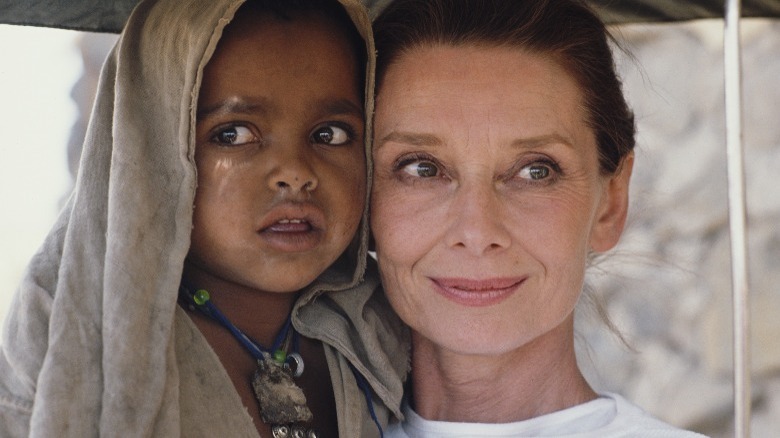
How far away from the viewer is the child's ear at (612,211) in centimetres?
247

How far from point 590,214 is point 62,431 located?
1228 millimetres

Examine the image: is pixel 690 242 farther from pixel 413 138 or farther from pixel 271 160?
pixel 271 160

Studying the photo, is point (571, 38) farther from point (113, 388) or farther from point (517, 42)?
point (113, 388)

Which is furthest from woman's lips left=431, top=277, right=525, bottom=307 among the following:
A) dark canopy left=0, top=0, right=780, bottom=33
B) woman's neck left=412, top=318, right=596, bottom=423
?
dark canopy left=0, top=0, right=780, bottom=33

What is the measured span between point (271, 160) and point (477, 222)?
1.46ft

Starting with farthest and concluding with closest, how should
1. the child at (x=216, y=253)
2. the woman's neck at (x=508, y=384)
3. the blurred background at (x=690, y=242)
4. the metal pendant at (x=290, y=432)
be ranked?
the blurred background at (x=690, y=242)
the woman's neck at (x=508, y=384)
the metal pendant at (x=290, y=432)
the child at (x=216, y=253)

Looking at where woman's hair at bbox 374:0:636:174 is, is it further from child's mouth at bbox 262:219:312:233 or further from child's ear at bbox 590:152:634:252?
child's mouth at bbox 262:219:312:233

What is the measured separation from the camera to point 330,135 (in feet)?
7.61

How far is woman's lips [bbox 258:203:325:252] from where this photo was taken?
218 cm

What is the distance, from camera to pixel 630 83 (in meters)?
4.89

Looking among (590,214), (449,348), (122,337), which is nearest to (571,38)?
(590,214)

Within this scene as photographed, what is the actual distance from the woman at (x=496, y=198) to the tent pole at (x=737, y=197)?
276mm

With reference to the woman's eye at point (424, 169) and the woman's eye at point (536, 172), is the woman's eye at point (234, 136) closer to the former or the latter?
the woman's eye at point (424, 169)

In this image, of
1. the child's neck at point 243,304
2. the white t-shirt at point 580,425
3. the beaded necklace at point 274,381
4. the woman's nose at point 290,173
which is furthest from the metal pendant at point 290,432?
the woman's nose at point 290,173
